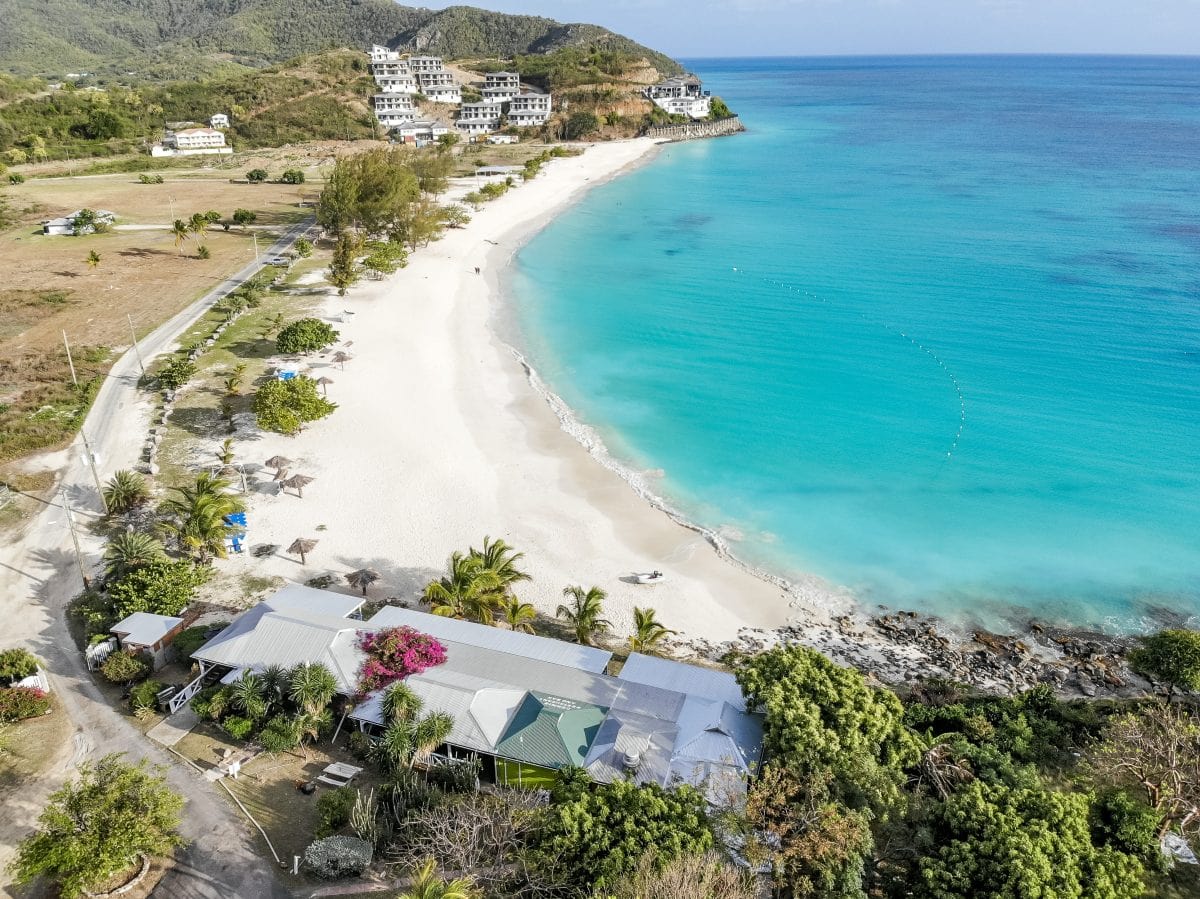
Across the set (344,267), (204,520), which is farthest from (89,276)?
(204,520)

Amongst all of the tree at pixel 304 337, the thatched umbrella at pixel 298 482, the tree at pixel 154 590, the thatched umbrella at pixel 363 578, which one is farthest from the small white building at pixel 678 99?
the tree at pixel 154 590

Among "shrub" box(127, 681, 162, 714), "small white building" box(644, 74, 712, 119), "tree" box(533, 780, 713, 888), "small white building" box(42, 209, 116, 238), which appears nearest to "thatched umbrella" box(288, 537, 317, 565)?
"shrub" box(127, 681, 162, 714)

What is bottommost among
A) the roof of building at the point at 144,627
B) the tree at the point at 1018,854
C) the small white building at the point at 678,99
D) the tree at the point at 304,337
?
the roof of building at the point at 144,627

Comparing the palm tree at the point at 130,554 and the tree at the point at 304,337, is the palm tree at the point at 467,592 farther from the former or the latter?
the tree at the point at 304,337

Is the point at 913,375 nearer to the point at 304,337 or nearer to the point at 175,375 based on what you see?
the point at 304,337

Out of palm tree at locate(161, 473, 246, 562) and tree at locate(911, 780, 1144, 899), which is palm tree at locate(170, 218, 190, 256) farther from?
tree at locate(911, 780, 1144, 899)

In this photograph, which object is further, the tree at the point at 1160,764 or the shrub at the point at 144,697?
the shrub at the point at 144,697

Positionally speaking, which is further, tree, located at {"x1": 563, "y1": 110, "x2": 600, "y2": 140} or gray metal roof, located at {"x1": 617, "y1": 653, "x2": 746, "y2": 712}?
tree, located at {"x1": 563, "y1": 110, "x2": 600, "y2": 140}
